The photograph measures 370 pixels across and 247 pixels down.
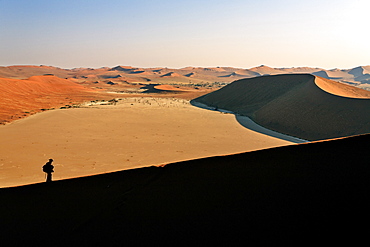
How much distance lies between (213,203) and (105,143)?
44.7 feet

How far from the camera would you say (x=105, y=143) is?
57.1ft

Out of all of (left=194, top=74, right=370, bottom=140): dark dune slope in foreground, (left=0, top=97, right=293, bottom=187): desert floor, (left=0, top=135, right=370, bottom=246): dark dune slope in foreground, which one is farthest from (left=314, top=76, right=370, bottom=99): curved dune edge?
(left=0, top=135, right=370, bottom=246): dark dune slope in foreground

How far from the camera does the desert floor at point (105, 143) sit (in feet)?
41.1

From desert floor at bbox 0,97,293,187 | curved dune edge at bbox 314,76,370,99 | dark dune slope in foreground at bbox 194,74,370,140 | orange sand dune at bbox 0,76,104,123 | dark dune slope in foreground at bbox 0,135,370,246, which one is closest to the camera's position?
dark dune slope in foreground at bbox 0,135,370,246

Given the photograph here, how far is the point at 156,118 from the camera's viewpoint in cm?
2850

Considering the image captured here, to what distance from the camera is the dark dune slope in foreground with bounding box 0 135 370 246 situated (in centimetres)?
396

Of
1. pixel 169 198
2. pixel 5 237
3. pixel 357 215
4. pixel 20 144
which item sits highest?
pixel 357 215

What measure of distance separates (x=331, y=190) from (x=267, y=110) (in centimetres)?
3058

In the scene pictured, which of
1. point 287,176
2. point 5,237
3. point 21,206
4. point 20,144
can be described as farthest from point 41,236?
point 20,144

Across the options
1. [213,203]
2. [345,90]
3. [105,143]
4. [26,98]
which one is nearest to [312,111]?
[345,90]

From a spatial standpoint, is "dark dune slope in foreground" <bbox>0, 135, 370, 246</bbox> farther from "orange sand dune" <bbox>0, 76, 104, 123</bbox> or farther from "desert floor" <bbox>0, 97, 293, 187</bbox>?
"orange sand dune" <bbox>0, 76, 104, 123</bbox>

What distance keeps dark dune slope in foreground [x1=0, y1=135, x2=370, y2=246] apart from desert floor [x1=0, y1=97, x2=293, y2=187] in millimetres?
5582

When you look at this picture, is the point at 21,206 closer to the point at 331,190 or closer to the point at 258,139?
the point at 331,190

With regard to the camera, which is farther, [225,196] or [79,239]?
[225,196]
